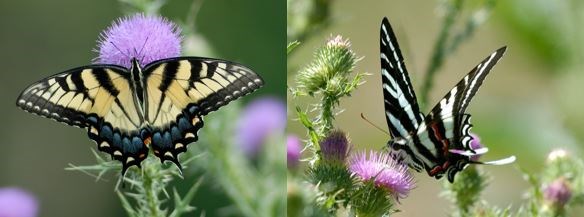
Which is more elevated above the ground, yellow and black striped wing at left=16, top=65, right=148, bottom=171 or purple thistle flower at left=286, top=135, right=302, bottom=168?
yellow and black striped wing at left=16, top=65, right=148, bottom=171

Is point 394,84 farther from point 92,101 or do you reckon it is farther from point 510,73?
point 510,73

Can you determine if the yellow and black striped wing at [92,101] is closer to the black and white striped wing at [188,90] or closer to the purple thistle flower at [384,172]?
the black and white striped wing at [188,90]

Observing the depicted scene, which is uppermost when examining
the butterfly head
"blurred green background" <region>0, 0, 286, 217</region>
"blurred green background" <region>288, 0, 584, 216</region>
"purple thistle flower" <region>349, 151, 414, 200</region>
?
"blurred green background" <region>0, 0, 286, 217</region>

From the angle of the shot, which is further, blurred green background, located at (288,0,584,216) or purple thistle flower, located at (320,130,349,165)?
blurred green background, located at (288,0,584,216)

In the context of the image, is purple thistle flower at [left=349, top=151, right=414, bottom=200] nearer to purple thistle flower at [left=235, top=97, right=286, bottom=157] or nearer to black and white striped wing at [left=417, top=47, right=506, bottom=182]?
black and white striped wing at [left=417, top=47, right=506, bottom=182]

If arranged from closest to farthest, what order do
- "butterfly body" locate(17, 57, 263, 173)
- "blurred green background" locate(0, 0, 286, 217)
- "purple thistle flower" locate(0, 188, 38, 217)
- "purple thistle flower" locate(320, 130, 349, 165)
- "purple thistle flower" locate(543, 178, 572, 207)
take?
"purple thistle flower" locate(320, 130, 349, 165) < "butterfly body" locate(17, 57, 263, 173) < "purple thistle flower" locate(543, 178, 572, 207) < "purple thistle flower" locate(0, 188, 38, 217) < "blurred green background" locate(0, 0, 286, 217)

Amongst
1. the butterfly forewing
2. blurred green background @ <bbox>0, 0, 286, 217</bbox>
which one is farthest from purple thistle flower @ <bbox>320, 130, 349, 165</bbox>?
blurred green background @ <bbox>0, 0, 286, 217</bbox>

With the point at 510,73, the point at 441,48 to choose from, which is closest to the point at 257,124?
the point at 441,48

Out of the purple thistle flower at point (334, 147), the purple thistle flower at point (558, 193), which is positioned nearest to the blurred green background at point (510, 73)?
the purple thistle flower at point (558, 193)

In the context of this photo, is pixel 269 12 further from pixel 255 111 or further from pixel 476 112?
pixel 255 111
